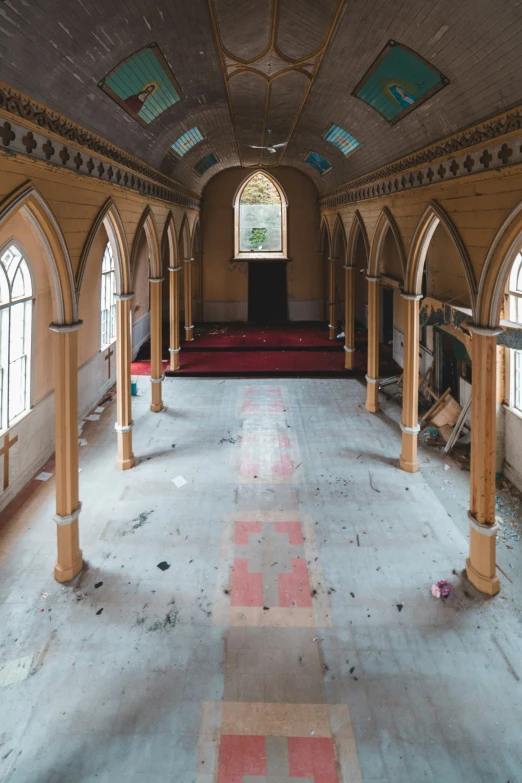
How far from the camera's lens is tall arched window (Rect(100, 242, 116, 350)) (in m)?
10.9

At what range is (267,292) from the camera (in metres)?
17.6

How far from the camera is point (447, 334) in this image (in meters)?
9.74

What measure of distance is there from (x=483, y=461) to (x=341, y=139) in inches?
261

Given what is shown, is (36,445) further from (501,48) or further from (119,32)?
(501,48)

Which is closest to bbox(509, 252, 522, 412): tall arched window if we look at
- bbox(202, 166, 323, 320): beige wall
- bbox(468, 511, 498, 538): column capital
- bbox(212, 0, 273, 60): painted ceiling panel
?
bbox(468, 511, 498, 538): column capital

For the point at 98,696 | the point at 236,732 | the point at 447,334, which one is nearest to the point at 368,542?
the point at 236,732

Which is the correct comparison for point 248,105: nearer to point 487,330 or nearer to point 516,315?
point 516,315

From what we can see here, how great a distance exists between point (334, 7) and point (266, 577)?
5473mm

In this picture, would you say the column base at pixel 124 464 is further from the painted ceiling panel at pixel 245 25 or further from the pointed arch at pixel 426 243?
the painted ceiling panel at pixel 245 25

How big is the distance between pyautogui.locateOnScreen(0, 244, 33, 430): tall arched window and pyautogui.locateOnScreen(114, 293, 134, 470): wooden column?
1227 millimetres

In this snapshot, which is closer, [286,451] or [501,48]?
[501,48]

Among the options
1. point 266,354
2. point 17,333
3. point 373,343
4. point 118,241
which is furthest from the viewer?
point 266,354

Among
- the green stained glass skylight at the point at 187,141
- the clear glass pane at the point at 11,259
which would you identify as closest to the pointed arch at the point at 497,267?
the clear glass pane at the point at 11,259

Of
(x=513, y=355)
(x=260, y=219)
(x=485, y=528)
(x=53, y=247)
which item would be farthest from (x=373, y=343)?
(x=260, y=219)
